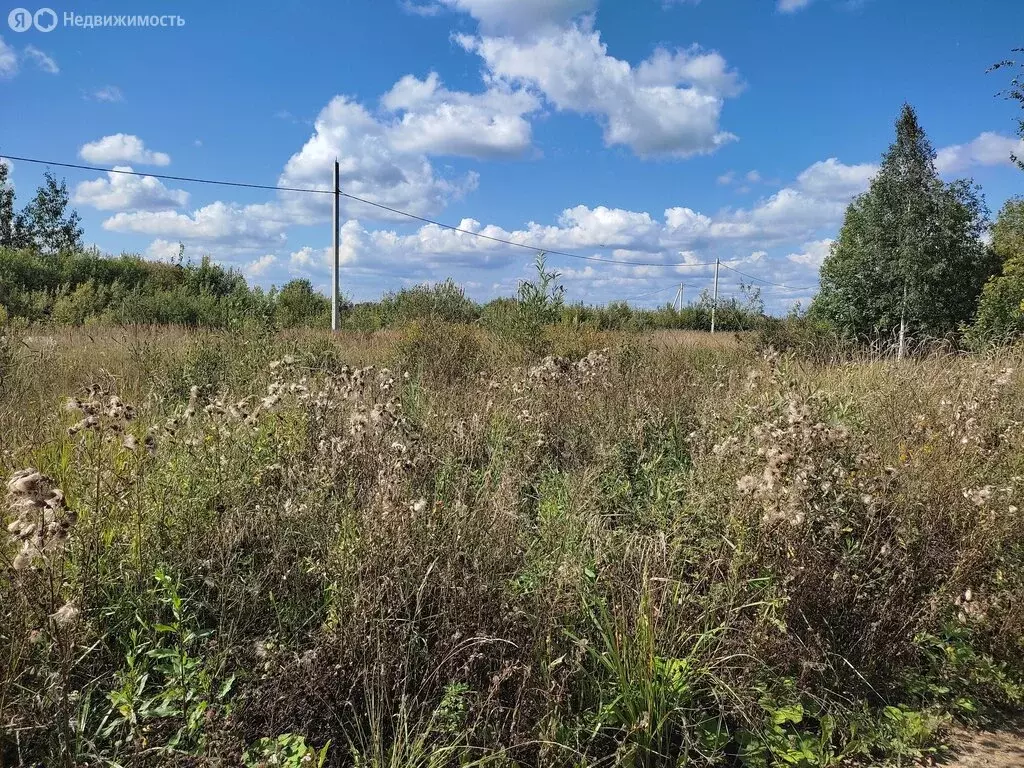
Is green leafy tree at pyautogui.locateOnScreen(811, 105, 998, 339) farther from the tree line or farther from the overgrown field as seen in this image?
the overgrown field

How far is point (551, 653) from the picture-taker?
7.39 ft

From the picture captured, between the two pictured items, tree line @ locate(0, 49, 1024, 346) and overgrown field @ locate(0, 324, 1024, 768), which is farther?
tree line @ locate(0, 49, 1024, 346)

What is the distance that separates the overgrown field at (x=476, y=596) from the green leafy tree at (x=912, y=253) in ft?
44.5

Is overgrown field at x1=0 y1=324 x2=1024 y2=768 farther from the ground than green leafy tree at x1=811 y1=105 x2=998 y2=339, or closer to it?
closer to it

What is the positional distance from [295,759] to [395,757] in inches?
12.3

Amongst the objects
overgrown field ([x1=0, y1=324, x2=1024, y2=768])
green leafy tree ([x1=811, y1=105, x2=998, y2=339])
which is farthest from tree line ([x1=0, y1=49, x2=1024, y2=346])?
overgrown field ([x1=0, y1=324, x2=1024, y2=768])

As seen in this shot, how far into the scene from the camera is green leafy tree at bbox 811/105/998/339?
15.6 meters

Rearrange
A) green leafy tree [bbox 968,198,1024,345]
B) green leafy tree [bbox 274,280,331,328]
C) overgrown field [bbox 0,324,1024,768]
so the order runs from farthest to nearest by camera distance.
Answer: green leafy tree [bbox 274,280,331,328] → green leafy tree [bbox 968,198,1024,345] → overgrown field [bbox 0,324,1024,768]

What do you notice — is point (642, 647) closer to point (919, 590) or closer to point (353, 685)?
point (353, 685)

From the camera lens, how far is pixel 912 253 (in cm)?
1554

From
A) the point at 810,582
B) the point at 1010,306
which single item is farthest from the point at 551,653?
the point at 1010,306

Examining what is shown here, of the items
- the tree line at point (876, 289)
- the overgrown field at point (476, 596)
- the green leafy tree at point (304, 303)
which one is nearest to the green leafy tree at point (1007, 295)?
the tree line at point (876, 289)

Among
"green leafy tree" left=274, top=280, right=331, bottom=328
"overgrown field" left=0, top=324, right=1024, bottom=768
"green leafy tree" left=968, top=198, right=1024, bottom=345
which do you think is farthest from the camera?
"green leafy tree" left=274, top=280, right=331, bottom=328

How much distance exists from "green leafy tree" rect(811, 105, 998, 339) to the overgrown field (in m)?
13.6
